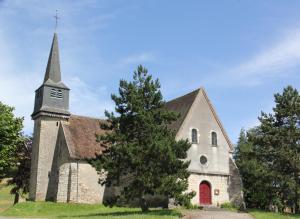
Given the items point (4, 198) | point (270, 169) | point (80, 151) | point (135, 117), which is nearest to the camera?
point (135, 117)

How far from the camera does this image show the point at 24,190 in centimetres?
4966

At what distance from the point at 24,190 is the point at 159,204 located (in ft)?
64.7

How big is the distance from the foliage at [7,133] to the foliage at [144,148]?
39.0ft

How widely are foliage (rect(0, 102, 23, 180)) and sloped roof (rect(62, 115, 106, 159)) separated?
5218 millimetres


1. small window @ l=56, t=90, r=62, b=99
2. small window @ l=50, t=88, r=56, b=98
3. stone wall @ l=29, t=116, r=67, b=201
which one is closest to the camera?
stone wall @ l=29, t=116, r=67, b=201

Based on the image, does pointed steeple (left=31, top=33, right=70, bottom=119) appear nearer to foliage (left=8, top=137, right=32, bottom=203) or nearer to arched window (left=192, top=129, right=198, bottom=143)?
foliage (left=8, top=137, right=32, bottom=203)

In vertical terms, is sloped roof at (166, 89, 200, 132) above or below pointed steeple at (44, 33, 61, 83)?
below

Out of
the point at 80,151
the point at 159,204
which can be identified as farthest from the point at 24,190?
the point at 159,204

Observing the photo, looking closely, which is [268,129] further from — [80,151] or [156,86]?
[80,151]

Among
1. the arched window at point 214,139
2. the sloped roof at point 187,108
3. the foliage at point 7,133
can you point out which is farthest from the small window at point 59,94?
the arched window at point 214,139

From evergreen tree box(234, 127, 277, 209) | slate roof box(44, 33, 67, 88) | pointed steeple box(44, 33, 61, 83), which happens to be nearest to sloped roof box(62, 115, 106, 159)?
slate roof box(44, 33, 67, 88)

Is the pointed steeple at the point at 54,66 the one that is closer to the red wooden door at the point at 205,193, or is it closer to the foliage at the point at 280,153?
the red wooden door at the point at 205,193

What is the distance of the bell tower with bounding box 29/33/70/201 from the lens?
44469 millimetres

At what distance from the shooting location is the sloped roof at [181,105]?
4016cm
